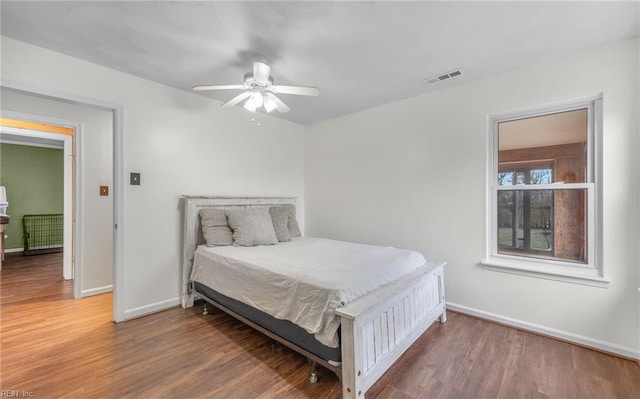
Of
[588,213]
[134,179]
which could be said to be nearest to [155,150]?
[134,179]

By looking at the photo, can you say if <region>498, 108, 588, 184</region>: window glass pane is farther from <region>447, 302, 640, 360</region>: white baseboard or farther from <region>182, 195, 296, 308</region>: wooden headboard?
<region>182, 195, 296, 308</region>: wooden headboard

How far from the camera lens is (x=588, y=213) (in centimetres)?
223

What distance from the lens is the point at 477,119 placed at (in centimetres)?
271

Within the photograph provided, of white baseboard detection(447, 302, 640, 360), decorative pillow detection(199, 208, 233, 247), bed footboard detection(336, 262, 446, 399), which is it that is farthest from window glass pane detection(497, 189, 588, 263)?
decorative pillow detection(199, 208, 233, 247)

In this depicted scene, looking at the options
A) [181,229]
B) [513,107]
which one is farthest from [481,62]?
[181,229]

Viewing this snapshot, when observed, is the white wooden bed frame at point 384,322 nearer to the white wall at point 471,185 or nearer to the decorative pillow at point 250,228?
the white wall at point 471,185

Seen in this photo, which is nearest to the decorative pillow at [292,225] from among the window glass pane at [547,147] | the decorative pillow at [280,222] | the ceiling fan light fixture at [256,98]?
the decorative pillow at [280,222]

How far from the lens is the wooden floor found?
1.66m

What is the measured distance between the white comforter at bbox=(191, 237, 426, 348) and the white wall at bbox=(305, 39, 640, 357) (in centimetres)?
73

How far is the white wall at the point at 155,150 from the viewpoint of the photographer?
2.28m

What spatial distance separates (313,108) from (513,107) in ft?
7.34

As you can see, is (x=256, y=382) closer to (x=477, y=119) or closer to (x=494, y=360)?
(x=494, y=360)

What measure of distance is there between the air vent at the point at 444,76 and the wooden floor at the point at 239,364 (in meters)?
2.42

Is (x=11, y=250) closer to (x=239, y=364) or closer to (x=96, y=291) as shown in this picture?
(x=96, y=291)
